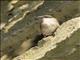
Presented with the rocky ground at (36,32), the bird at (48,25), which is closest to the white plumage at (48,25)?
the bird at (48,25)

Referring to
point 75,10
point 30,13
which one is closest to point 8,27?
point 30,13

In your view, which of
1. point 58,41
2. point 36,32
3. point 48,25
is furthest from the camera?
point 36,32

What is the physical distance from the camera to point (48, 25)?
669cm

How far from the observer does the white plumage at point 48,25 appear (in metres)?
6.60

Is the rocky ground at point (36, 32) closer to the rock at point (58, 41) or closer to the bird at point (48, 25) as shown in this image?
the rock at point (58, 41)

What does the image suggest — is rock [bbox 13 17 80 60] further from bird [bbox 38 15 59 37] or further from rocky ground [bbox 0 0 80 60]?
bird [bbox 38 15 59 37]

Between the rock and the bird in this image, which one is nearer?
the rock

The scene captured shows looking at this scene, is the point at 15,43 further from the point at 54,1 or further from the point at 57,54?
the point at 57,54

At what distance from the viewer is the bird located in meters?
6.60

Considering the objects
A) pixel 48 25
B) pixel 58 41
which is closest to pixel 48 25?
pixel 48 25

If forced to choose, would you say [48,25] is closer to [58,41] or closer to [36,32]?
[36,32]

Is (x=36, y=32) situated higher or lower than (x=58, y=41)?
higher

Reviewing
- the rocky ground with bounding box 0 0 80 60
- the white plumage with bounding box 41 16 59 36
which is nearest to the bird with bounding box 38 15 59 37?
the white plumage with bounding box 41 16 59 36

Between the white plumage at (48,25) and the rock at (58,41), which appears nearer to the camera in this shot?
the rock at (58,41)
